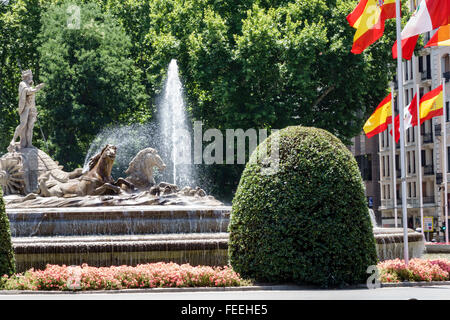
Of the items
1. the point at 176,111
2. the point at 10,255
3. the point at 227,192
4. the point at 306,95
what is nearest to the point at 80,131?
the point at 176,111

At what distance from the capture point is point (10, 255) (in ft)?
51.3

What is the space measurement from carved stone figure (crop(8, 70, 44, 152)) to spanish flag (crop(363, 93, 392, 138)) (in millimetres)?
11894

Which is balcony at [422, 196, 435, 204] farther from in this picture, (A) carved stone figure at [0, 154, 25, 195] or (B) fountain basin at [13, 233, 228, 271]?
(B) fountain basin at [13, 233, 228, 271]

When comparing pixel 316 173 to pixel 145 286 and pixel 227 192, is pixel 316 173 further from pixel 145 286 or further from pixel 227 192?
pixel 227 192

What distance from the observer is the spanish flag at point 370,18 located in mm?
22938

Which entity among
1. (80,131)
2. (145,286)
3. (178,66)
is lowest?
(145,286)

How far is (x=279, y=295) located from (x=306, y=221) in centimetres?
196

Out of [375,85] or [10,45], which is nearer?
[375,85]

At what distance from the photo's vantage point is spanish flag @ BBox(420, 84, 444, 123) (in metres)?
31.2

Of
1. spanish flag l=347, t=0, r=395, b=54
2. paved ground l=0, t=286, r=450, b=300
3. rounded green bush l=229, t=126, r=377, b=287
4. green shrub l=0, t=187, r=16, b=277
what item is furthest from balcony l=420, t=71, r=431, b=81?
green shrub l=0, t=187, r=16, b=277

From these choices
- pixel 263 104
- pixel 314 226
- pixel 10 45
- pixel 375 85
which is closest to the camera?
pixel 314 226

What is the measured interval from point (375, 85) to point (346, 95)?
202 centimetres

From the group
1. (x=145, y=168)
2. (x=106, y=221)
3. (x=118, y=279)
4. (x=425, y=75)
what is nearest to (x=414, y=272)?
(x=118, y=279)

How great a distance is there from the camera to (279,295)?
13.3 meters
